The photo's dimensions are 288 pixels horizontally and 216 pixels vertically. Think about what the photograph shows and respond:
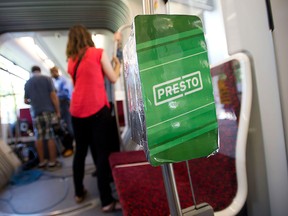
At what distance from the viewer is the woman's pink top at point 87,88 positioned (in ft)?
2.61

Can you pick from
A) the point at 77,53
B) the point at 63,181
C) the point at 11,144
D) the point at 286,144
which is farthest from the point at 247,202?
the point at 63,181

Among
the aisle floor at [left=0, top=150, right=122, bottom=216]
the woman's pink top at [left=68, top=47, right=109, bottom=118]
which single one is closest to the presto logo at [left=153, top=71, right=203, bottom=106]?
the aisle floor at [left=0, top=150, right=122, bottom=216]

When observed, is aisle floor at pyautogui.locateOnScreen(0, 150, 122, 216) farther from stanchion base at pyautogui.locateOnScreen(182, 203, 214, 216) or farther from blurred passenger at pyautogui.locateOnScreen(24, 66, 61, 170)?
stanchion base at pyautogui.locateOnScreen(182, 203, 214, 216)

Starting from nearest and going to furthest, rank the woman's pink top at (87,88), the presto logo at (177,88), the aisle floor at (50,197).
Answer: the presto logo at (177,88)
the aisle floor at (50,197)
the woman's pink top at (87,88)

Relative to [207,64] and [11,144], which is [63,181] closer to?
[11,144]

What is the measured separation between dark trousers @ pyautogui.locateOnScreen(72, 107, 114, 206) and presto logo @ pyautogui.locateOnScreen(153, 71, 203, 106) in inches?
31.7

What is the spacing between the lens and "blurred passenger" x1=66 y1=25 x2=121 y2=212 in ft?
2.71

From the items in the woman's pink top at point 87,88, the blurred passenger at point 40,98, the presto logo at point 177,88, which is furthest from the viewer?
the woman's pink top at point 87,88

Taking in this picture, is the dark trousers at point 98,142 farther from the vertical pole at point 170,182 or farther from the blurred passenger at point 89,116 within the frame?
the vertical pole at point 170,182

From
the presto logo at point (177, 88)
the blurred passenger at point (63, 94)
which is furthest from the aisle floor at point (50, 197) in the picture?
the presto logo at point (177, 88)

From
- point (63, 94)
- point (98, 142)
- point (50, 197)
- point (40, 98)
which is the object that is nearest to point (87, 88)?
point (63, 94)

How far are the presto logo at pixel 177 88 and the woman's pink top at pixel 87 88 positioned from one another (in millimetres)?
532

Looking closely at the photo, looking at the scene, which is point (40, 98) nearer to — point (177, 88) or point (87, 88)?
point (177, 88)

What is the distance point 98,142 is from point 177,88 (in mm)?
879
